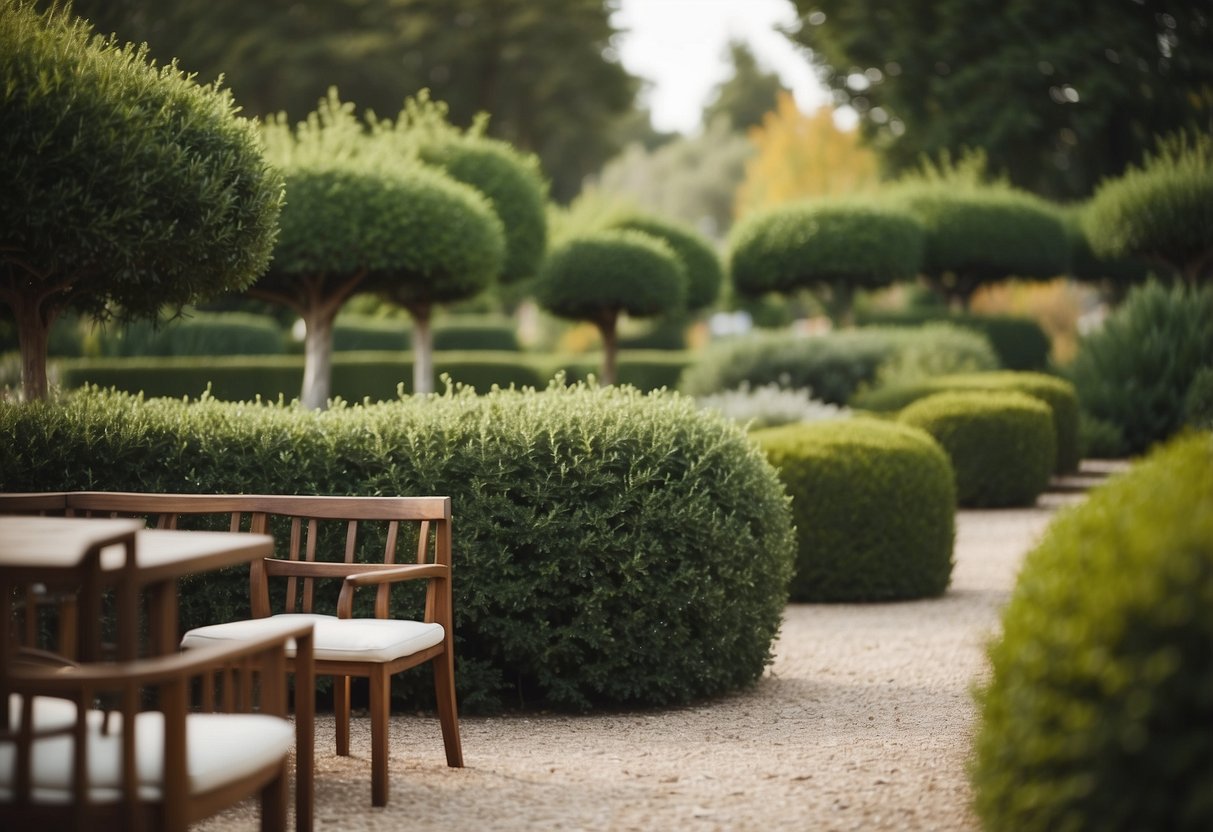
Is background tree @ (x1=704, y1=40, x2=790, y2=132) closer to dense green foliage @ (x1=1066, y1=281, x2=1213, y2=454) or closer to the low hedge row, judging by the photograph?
the low hedge row

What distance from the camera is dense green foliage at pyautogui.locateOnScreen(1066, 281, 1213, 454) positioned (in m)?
16.2

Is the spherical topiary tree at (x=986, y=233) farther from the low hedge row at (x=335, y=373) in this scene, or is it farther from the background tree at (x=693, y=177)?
the background tree at (x=693, y=177)

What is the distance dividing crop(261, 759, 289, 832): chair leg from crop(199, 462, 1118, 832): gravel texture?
1.64ft

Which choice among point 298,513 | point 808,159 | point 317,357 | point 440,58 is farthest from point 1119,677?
point 808,159

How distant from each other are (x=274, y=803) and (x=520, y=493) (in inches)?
85.5

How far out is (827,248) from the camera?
2036 centimetres

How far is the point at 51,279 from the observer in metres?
5.79

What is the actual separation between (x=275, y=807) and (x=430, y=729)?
1.88m

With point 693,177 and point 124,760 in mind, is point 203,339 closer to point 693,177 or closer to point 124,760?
point 124,760

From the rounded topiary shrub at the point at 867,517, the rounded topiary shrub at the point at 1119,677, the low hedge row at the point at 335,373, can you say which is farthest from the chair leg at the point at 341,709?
the low hedge row at the point at 335,373

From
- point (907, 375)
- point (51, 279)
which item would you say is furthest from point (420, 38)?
point (51, 279)

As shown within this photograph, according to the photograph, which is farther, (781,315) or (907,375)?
(781,315)

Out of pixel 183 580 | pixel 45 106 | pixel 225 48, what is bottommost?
pixel 183 580

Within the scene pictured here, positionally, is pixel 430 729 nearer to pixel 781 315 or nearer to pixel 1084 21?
pixel 1084 21
